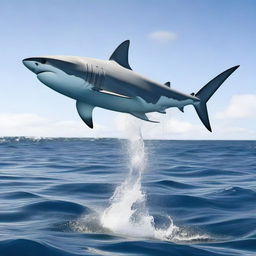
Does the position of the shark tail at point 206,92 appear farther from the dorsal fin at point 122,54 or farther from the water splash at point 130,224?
the water splash at point 130,224

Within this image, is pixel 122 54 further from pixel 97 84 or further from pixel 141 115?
pixel 97 84

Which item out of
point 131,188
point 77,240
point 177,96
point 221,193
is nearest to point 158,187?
point 221,193

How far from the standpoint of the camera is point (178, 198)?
20.0 metres

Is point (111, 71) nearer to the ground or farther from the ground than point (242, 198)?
farther from the ground

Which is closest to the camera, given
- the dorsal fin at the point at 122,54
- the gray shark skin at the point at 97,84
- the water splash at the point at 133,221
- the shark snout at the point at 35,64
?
the gray shark skin at the point at 97,84

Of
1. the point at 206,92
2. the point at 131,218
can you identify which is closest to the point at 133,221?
the point at 131,218

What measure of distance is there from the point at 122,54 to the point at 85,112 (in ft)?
4.07

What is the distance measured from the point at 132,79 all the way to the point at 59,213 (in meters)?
12.9

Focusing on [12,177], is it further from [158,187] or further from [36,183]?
[158,187]

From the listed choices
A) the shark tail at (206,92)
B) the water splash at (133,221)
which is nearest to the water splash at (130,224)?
the water splash at (133,221)

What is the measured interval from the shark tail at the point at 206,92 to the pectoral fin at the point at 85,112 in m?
1.30

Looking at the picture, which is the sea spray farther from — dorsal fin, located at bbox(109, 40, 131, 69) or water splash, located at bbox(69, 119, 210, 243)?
dorsal fin, located at bbox(109, 40, 131, 69)

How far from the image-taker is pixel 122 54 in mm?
5566

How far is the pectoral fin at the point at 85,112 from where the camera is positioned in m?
4.57
